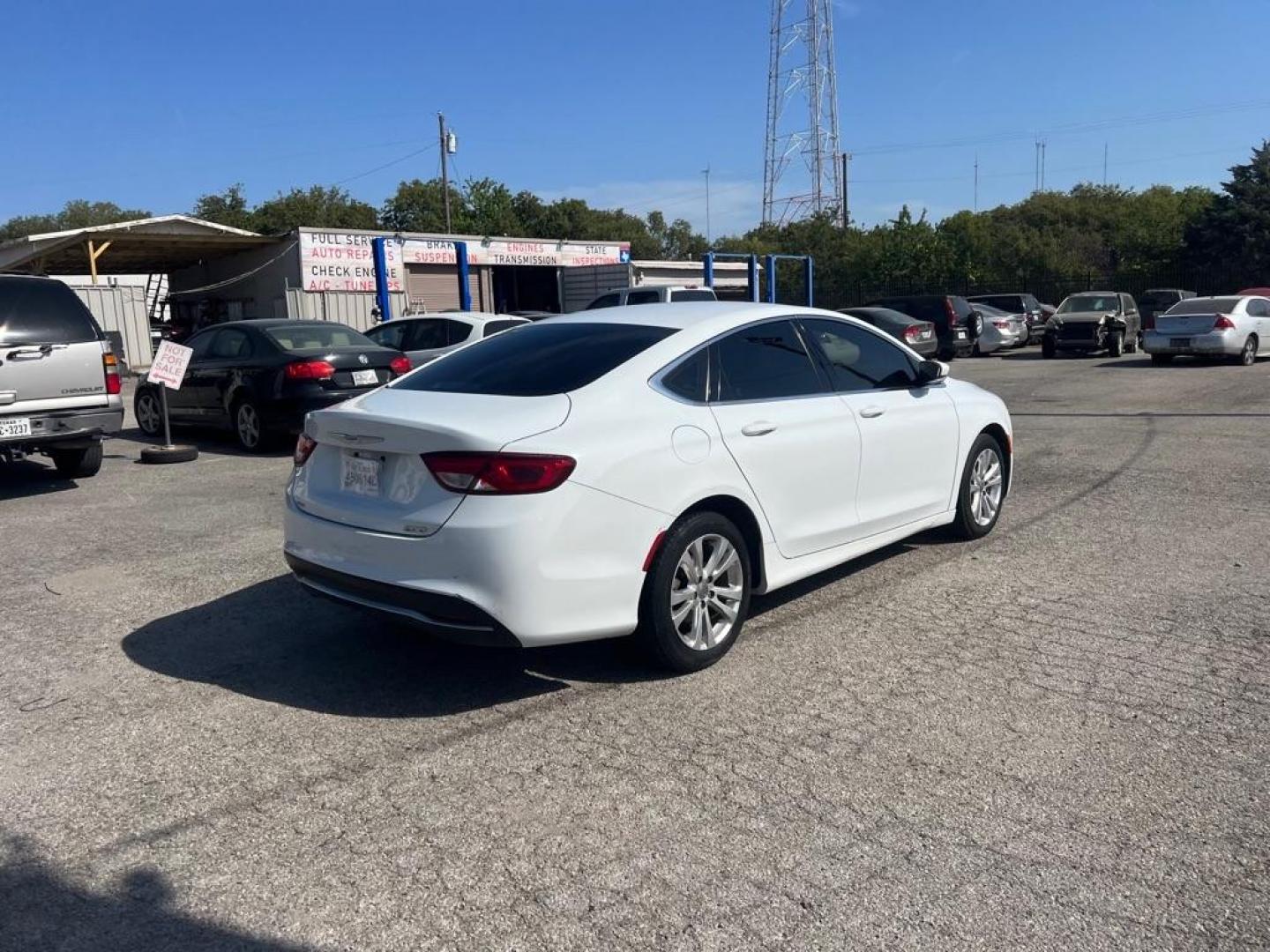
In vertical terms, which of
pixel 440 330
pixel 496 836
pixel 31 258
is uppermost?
pixel 31 258

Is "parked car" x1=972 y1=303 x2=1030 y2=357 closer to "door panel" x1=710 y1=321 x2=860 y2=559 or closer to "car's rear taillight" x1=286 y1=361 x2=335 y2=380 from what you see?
"car's rear taillight" x1=286 y1=361 x2=335 y2=380

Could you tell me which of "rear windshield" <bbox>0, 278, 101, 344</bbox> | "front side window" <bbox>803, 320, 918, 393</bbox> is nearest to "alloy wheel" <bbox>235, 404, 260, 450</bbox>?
"rear windshield" <bbox>0, 278, 101, 344</bbox>

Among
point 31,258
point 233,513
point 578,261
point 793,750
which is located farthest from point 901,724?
point 578,261

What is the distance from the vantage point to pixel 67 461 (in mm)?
10141

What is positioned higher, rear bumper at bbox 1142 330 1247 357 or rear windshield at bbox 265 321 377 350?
rear windshield at bbox 265 321 377 350

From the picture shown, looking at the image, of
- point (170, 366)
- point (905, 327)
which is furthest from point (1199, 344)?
point (170, 366)

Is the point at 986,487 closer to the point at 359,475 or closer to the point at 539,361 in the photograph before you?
the point at 539,361

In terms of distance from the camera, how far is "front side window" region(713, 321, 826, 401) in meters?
5.06

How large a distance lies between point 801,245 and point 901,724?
61.7 meters

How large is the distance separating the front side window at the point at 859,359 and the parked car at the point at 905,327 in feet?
55.1

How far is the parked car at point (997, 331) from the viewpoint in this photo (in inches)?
1058

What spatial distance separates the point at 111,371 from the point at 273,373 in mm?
2129

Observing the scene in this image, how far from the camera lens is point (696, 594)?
183 inches

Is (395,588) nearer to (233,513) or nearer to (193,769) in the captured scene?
(193,769)
